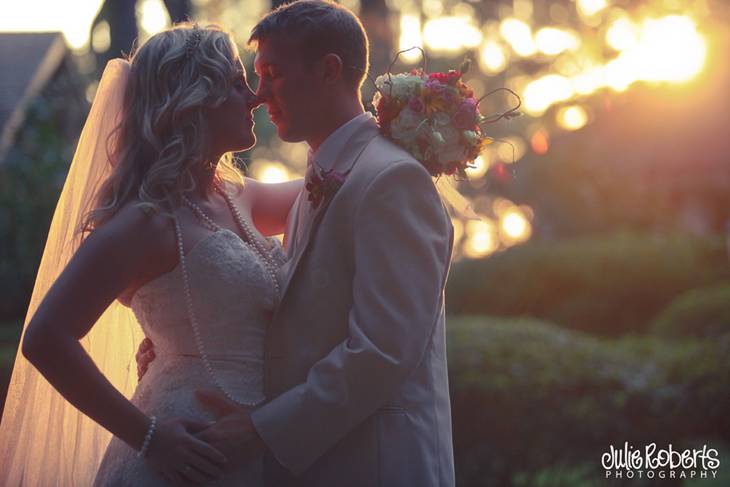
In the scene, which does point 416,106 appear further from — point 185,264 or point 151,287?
point 151,287

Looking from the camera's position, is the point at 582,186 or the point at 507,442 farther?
the point at 582,186

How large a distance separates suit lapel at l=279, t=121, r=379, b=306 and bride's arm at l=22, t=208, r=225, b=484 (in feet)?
1.97

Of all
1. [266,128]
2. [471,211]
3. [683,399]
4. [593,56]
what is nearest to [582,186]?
[593,56]

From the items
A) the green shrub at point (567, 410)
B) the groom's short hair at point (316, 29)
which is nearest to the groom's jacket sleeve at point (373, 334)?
the groom's short hair at point (316, 29)

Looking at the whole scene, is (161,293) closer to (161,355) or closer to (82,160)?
(161,355)

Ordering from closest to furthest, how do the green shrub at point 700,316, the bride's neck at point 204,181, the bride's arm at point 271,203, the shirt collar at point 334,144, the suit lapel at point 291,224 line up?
1. the shirt collar at point 334,144
2. the bride's neck at point 204,181
3. the suit lapel at point 291,224
4. the bride's arm at point 271,203
5. the green shrub at point 700,316

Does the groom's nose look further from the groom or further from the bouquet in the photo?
the bouquet

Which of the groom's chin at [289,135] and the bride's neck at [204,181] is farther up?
the groom's chin at [289,135]

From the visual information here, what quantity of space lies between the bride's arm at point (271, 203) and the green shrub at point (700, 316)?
904 centimetres

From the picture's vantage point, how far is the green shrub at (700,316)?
13250 mm

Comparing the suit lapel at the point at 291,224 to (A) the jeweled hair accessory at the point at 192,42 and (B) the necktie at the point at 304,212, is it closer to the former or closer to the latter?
(B) the necktie at the point at 304,212

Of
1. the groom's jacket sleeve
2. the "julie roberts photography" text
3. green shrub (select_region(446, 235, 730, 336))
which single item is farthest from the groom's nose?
green shrub (select_region(446, 235, 730, 336))

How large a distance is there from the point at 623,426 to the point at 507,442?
1120 mm

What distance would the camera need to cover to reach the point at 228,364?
13.2 ft
